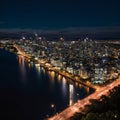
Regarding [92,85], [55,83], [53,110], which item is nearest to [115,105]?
[53,110]

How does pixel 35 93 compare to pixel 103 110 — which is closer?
pixel 103 110

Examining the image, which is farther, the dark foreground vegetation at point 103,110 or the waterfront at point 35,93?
the waterfront at point 35,93

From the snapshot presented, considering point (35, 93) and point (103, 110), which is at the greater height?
point (103, 110)

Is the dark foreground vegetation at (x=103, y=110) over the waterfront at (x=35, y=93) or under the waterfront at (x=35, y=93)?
over

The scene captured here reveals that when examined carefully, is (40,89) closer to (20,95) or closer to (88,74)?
(20,95)
